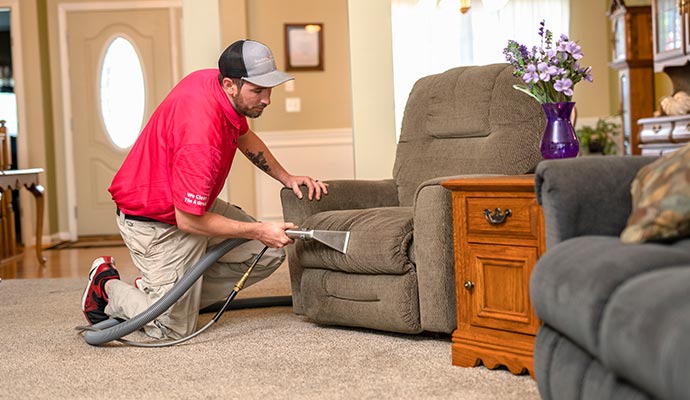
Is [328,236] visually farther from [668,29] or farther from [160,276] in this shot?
[668,29]

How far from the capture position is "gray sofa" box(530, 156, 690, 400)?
1.36m

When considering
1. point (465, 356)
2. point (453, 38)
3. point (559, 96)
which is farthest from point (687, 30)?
point (465, 356)

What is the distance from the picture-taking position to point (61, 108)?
28.1 feet

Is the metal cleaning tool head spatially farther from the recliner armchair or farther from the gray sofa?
the gray sofa

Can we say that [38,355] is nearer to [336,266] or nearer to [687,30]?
[336,266]

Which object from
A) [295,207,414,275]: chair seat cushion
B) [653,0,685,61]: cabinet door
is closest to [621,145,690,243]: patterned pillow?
[295,207,414,275]: chair seat cushion

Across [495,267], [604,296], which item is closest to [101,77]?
[495,267]

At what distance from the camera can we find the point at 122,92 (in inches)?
341

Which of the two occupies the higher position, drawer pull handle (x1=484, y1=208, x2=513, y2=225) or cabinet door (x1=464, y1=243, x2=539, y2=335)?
drawer pull handle (x1=484, y1=208, x2=513, y2=225)

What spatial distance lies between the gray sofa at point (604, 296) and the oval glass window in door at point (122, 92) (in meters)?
6.95

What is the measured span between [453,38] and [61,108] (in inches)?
140

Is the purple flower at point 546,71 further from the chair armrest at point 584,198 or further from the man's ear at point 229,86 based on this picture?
the man's ear at point 229,86

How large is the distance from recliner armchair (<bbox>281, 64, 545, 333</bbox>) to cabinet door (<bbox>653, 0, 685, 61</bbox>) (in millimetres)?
3599

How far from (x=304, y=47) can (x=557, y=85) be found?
5349mm
